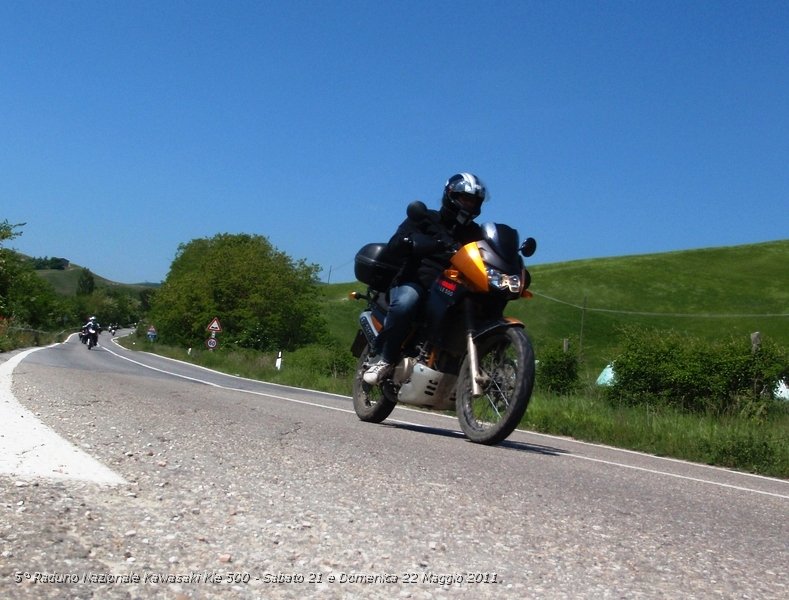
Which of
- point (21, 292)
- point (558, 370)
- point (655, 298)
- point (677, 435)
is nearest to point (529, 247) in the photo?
point (677, 435)

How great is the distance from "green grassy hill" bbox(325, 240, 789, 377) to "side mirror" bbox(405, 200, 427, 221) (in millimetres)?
50284

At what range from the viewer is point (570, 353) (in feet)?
92.7

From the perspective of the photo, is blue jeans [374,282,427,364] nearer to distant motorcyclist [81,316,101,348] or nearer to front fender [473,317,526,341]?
front fender [473,317,526,341]

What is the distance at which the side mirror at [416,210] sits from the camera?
272 inches

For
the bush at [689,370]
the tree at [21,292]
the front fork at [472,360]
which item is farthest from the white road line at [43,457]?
the tree at [21,292]

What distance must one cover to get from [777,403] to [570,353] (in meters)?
11.2

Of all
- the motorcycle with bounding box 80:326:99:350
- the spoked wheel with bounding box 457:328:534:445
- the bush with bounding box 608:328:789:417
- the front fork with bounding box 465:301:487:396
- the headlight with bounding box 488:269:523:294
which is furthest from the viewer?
the motorcycle with bounding box 80:326:99:350

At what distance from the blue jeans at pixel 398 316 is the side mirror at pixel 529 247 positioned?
32.5 inches

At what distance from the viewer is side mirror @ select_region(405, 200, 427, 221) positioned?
6898mm

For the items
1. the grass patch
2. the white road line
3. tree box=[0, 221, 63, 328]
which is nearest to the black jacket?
the grass patch

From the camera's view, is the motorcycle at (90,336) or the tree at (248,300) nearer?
the motorcycle at (90,336)

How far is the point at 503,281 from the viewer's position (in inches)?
251

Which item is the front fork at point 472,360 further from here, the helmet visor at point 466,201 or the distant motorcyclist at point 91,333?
the distant motorcyclist at point 91,333

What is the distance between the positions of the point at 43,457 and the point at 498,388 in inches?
143
